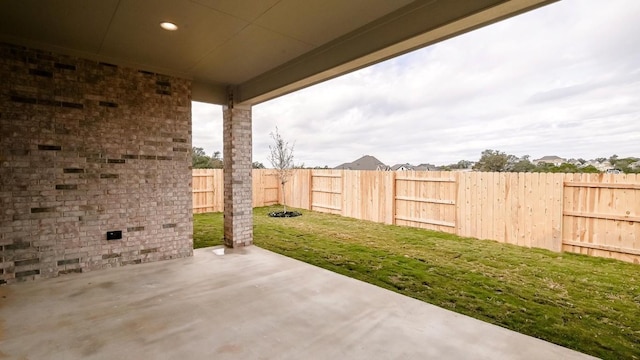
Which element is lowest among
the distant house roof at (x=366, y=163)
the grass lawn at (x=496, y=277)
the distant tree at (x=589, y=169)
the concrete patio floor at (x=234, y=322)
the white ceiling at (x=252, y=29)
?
the grass lawn at (x=496, y=277)

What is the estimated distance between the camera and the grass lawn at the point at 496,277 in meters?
2.54

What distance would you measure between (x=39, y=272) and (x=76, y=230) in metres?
0.56

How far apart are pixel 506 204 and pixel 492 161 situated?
5.01 ft

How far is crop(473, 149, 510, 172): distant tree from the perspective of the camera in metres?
6.66

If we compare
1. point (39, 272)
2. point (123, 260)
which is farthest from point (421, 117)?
point (39, 272)

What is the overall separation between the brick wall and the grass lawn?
158 centimetres

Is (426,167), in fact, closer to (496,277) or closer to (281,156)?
(496,277)

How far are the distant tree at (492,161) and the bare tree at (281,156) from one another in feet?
20.4

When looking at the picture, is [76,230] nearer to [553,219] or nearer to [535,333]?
[535,333]

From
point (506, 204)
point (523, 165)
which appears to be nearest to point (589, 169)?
point (523, 165)

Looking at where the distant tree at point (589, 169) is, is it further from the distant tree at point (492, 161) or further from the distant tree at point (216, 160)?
the distant tree at point (216, 160)

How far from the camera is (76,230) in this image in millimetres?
3625

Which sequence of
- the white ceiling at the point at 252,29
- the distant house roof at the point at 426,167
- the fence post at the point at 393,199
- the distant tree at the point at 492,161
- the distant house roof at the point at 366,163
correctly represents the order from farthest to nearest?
the distant house roof at the point at 366,163, the fence post at the point at 393,199, the distant house roof at the point at 426,167, the distant tree at the point at 492,161, the white ceiling at the point at 252,29

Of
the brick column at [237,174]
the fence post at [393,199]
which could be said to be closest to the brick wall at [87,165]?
the brick column at [237,174]
